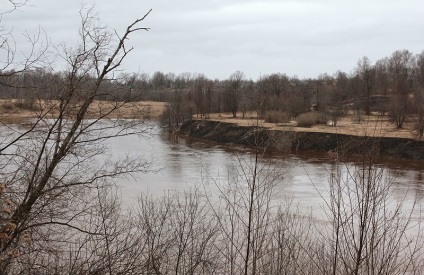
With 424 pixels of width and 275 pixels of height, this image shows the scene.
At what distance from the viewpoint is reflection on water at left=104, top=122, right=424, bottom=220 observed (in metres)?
21.1

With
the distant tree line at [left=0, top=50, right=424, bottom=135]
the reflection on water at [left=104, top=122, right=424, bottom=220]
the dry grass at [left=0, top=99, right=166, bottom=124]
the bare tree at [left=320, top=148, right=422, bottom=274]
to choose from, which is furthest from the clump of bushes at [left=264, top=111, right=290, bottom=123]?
the dry grass at [left=0, top=99, right=166, bottom=124]

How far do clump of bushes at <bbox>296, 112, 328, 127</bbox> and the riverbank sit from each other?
401 cm

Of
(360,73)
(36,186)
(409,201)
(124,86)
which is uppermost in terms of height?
(360,73)

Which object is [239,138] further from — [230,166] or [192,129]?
[230,166]

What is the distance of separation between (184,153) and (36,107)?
31.0 metres

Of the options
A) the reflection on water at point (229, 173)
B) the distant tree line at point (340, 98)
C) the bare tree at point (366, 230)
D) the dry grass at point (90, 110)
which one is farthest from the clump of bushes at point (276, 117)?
the dry grass at point (90, 110)

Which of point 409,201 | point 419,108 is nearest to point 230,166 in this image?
point 409,201

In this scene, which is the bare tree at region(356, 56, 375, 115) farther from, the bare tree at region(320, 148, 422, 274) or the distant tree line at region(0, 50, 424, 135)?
the bare tree at region(320, 148, 422, 274)

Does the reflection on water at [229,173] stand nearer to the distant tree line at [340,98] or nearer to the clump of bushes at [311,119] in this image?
the distant tree line at [340,98]

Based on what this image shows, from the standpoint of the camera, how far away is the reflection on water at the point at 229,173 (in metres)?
21.1

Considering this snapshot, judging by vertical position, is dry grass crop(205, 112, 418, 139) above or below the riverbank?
above

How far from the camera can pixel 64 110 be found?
569 cm

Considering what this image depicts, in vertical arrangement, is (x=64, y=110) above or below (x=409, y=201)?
above

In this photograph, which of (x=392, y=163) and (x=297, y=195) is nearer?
(x=297, y=195)
